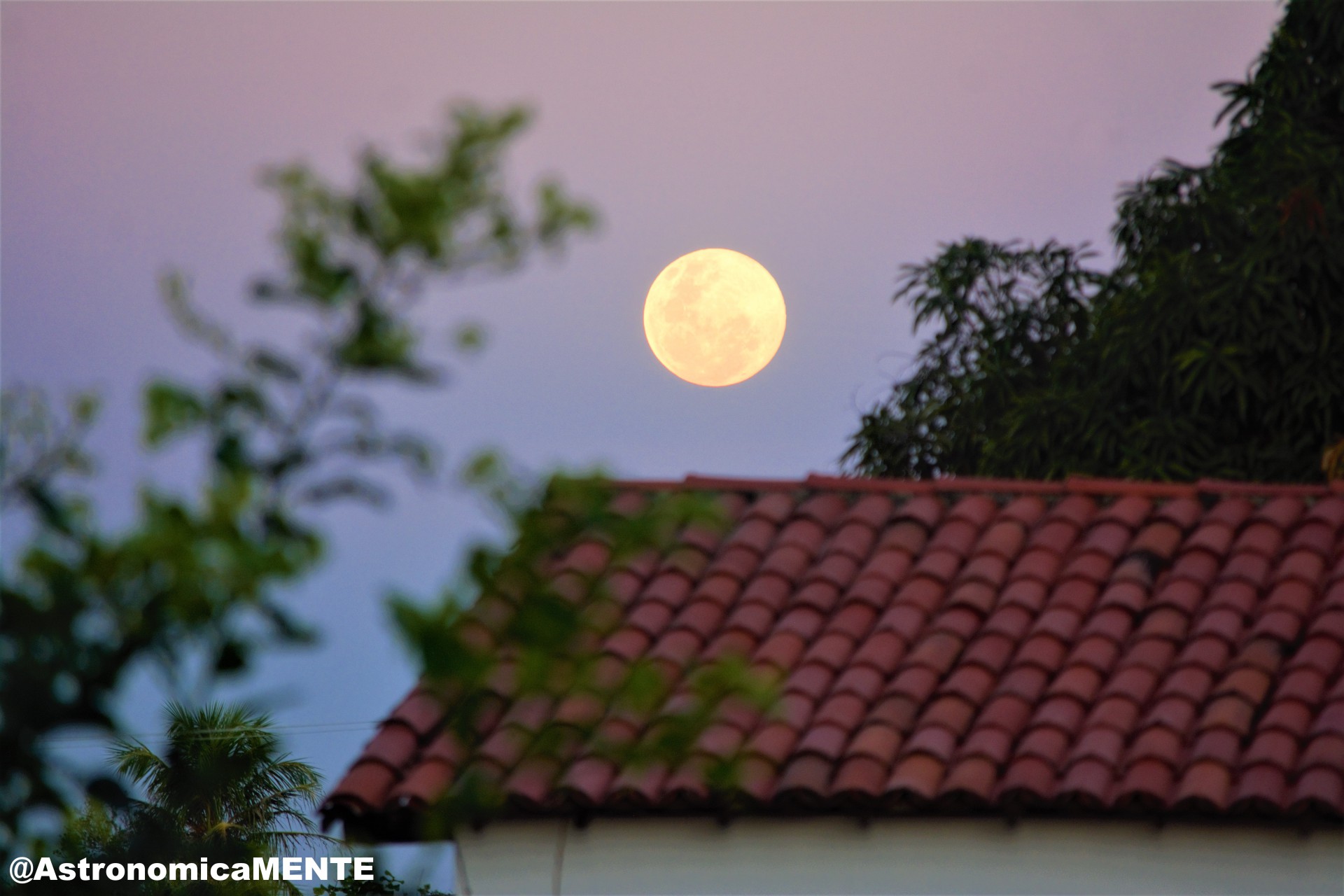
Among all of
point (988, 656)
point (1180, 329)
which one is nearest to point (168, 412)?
point (988, 656)

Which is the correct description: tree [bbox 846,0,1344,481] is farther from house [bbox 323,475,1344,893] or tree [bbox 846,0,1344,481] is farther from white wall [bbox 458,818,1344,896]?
white wall [bbox 458,818,1344,896]

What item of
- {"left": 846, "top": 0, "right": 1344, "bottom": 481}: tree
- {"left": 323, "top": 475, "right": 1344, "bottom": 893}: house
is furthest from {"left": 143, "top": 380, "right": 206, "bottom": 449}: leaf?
{"left": 846, "top": 0, "right": 1344, "bottom": 481}: tree

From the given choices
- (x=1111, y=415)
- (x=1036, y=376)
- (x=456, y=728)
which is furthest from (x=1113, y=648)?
(x=1036, y=376)

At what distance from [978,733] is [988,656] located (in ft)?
2.08

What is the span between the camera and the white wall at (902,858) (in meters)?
6.95

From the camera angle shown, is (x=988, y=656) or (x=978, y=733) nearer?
(x=978, y=733)

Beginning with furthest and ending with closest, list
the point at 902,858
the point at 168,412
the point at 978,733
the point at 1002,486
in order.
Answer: the point at 1002,486 → the point at 978,733 → the point at 902,858 → the point at 168,412

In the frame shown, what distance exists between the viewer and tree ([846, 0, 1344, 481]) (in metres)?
18.2

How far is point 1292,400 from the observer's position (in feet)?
59.5

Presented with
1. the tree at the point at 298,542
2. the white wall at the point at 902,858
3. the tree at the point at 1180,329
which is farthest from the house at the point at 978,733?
the tree at the point at 1180,329

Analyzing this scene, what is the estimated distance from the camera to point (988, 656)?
7.89m

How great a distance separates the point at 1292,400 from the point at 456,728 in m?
17.6

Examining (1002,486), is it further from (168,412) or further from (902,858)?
(168,412)

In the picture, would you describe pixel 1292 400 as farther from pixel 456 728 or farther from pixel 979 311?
pixel 456 728
